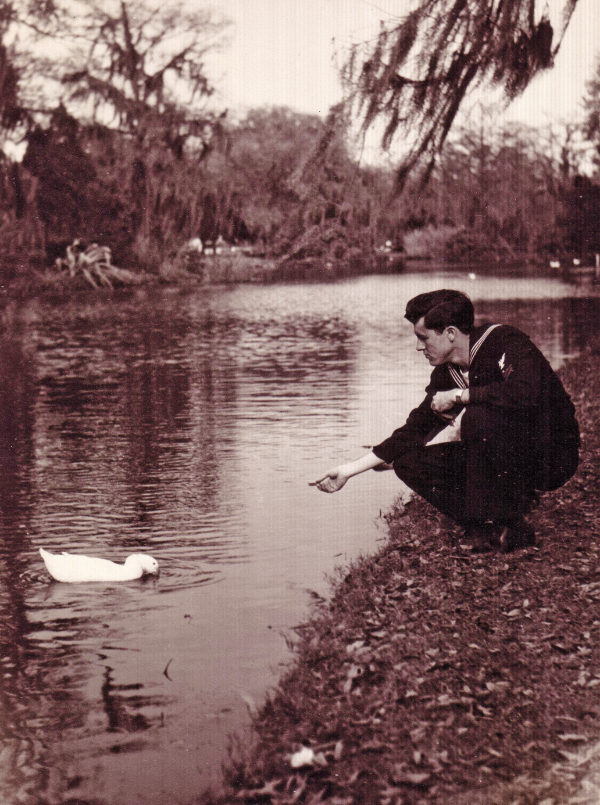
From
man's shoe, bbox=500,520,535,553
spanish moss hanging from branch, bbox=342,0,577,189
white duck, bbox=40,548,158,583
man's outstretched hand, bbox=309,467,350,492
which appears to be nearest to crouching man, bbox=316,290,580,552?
man's outstretched hand, bbox=309,467,350,492

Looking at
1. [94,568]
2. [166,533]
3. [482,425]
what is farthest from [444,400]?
[166,533]

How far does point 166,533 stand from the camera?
7496mm

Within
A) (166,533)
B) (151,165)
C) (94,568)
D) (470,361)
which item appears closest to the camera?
(470,361)

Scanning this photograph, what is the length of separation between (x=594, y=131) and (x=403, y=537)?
519 inches

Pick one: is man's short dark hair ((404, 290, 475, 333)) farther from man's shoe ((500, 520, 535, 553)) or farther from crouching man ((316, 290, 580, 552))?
man's shoe ((500, 520, 535, 553))

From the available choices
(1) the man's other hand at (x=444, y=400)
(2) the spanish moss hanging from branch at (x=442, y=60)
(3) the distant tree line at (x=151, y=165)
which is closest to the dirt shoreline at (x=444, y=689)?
(1) the man's other hand at (x=444, y=400)

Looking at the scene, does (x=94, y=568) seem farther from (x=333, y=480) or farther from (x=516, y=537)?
(x=516, y=537)

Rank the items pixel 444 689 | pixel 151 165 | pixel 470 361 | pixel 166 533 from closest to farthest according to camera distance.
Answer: pixel 444 689, pixel 470 361, pixel 166 533, pixel 151 165

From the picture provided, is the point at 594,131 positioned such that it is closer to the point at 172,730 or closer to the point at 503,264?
the point at 172,730

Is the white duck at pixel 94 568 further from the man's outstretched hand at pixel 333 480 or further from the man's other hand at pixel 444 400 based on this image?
the man's other hand at pixel 444 400

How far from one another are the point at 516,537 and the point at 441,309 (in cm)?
137

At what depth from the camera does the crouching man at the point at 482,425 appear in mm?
5230

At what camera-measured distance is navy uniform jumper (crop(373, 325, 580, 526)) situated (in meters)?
5.23

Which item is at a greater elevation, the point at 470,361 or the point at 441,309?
the point at 441,309
